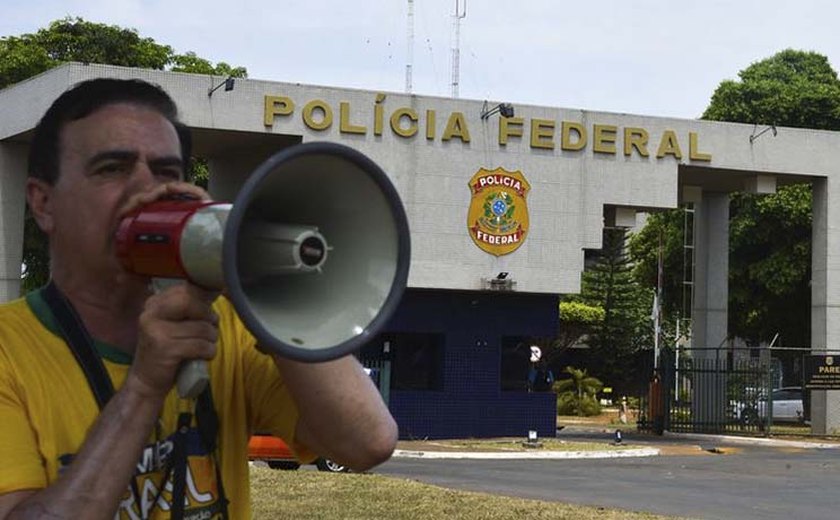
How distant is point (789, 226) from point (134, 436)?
40.8 metres

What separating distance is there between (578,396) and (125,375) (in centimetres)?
4086

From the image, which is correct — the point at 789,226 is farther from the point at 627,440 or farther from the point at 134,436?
the point at 134,436

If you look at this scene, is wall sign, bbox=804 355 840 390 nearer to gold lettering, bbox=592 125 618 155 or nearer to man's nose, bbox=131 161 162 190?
gold lettering, bbox=592 125 618 155

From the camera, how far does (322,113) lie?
90.1 feet

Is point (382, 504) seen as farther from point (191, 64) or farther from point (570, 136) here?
point (191, 64)

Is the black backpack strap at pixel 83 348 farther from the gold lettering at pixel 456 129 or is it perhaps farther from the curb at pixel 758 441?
the curb at pixel 758 441

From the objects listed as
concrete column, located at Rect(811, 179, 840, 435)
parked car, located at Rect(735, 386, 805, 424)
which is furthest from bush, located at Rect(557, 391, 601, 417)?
concrete column, located at Rect(811, 179, 840, 435)

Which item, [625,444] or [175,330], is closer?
[175,330]

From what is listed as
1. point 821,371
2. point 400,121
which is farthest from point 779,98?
point 400,121

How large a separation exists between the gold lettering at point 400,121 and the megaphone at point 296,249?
1003 inches

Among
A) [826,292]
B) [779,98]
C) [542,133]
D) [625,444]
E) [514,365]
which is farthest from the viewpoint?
[779,98]

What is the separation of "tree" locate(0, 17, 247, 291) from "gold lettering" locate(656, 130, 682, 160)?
1499 cm

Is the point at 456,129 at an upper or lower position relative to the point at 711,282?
upper

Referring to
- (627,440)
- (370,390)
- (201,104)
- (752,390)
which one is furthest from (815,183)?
(370,390)
